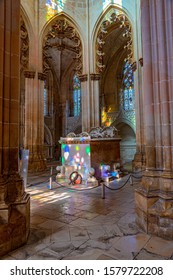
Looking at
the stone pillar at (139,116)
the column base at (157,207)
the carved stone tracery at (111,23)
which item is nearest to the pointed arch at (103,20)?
the carved stone tracery at (111,23)

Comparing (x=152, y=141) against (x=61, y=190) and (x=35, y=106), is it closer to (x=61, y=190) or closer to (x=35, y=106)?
(x=61, y=190)

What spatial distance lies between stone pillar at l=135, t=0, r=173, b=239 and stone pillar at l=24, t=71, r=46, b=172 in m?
8.01

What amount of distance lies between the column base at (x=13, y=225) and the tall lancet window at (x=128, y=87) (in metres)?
16.9

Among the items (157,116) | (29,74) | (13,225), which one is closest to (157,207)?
(157,116)

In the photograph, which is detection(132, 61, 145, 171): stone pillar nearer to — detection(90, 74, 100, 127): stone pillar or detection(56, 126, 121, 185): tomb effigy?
detection(56, 126, 121, 185): tomb effigy

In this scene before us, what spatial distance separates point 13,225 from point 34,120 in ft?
27.9

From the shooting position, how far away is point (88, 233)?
301cm

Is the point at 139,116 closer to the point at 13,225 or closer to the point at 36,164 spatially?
the point at 36,164

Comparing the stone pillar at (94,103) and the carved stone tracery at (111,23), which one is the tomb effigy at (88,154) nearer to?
the stone pillar at (94,103)

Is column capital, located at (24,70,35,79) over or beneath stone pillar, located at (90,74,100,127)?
over

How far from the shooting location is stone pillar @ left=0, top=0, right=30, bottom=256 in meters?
2.62

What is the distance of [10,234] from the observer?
254 cm

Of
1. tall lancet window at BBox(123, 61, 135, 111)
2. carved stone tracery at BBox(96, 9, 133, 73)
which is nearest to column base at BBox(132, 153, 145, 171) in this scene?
carved stone tracery at BBox(96, 9, 133, 73)

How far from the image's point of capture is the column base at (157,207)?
2.79 metres
